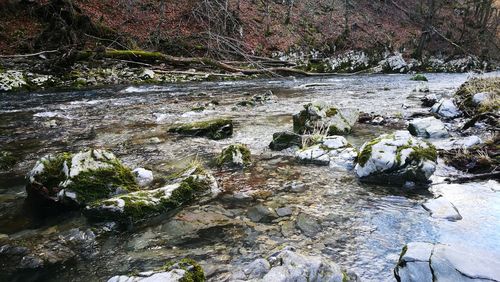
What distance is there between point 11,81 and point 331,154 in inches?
555

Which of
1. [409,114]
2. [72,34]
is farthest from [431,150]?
[72,34]

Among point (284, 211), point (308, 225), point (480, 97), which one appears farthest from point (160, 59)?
point (308, 225)

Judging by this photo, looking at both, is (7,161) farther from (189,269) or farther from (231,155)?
(189,269)

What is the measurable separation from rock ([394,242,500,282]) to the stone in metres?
1.31

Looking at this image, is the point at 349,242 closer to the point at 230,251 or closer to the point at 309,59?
the point at 230,251

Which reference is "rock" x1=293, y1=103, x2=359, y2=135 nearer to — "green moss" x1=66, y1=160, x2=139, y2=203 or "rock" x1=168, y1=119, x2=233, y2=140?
"rock" x1=168, y1=119, x2=233, y2=140

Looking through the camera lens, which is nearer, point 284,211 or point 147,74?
point 284,211

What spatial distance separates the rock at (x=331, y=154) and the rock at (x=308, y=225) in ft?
6.41

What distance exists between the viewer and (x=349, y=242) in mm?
→ 3781

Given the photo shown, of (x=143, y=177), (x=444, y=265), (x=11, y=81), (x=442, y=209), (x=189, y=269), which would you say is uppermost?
(x=444, y=265)

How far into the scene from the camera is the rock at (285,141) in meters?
7.24

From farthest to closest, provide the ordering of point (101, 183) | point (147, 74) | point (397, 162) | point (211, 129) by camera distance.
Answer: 1. point (147, 74)
2. point (211, 129)
3. point (397, 162)
4. point (101, 183)

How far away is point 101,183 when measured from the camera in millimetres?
4762

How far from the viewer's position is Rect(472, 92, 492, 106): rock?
31.5 feet
